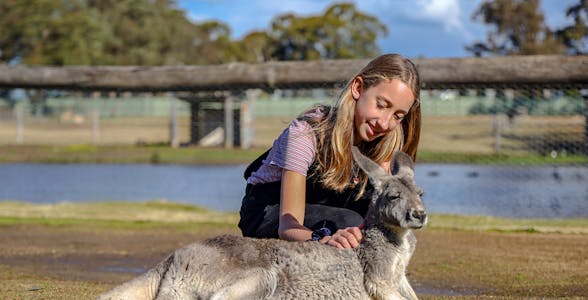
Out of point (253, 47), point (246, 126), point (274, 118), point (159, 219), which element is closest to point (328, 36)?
point (253, 47)

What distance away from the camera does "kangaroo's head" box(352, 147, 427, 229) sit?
485cm

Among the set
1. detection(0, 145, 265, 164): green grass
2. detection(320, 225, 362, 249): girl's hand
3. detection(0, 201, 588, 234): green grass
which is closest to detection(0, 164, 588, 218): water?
detection(0, 145, 265, 164): green grass

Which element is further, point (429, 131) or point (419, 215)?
point (429, 131)

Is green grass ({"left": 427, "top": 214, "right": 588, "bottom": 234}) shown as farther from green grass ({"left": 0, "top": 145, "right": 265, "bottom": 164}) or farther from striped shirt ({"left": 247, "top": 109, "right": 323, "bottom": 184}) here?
green grass ({"left": 0, "top": 145, "right": 265, "bottom": 164})

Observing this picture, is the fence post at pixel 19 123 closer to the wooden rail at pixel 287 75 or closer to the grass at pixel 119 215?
the grass at pixel 119 215

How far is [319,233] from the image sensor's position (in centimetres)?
570

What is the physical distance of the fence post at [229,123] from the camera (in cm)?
2056

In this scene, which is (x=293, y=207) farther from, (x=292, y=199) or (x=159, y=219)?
(x=159, y=219)

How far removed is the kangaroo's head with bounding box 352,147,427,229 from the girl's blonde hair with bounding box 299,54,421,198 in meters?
0.51

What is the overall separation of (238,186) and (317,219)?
1495cm

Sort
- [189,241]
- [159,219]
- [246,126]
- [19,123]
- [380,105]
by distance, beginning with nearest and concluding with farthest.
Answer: [380,105] < [189,241] < [159,219] < [246,126] < [19,123]

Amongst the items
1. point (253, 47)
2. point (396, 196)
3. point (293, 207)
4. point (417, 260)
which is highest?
point (253, 47)

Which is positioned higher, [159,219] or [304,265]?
[304,265]

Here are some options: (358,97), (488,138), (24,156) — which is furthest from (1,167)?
(358,97)
